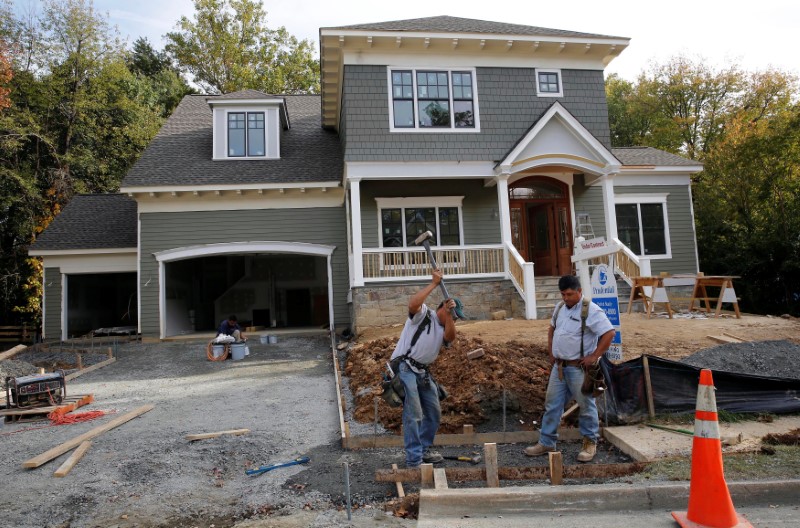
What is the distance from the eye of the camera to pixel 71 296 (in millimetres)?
17891

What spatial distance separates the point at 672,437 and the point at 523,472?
6.29ft

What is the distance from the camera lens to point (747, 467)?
4.61 metres

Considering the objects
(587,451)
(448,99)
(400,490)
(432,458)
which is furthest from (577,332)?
(448,99)

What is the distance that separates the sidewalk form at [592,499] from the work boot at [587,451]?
937 mm

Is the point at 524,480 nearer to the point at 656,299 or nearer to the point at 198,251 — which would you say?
the point at 656,299

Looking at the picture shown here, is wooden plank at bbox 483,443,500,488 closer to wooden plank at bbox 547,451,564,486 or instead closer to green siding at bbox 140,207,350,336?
wooden plank at bbox 547,451,564,486

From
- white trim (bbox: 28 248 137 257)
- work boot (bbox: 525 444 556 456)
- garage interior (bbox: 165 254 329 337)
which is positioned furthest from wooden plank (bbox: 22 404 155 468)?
garage interior (bbox: 165 254 329 337)

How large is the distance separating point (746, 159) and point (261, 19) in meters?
27.2

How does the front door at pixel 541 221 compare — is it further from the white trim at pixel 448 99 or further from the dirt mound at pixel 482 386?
the dirt mound at pixel 482 386

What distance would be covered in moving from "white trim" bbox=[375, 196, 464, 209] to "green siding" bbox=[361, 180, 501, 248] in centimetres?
12

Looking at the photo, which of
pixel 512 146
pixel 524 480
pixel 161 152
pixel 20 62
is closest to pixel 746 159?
pixel 512 146

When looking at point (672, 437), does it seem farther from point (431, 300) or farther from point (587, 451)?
point (431, 300)

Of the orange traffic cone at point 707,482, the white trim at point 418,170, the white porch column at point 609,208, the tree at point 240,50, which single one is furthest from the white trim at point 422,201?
the tree at point 240,50

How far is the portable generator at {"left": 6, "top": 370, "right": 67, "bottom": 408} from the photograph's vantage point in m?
7.84
